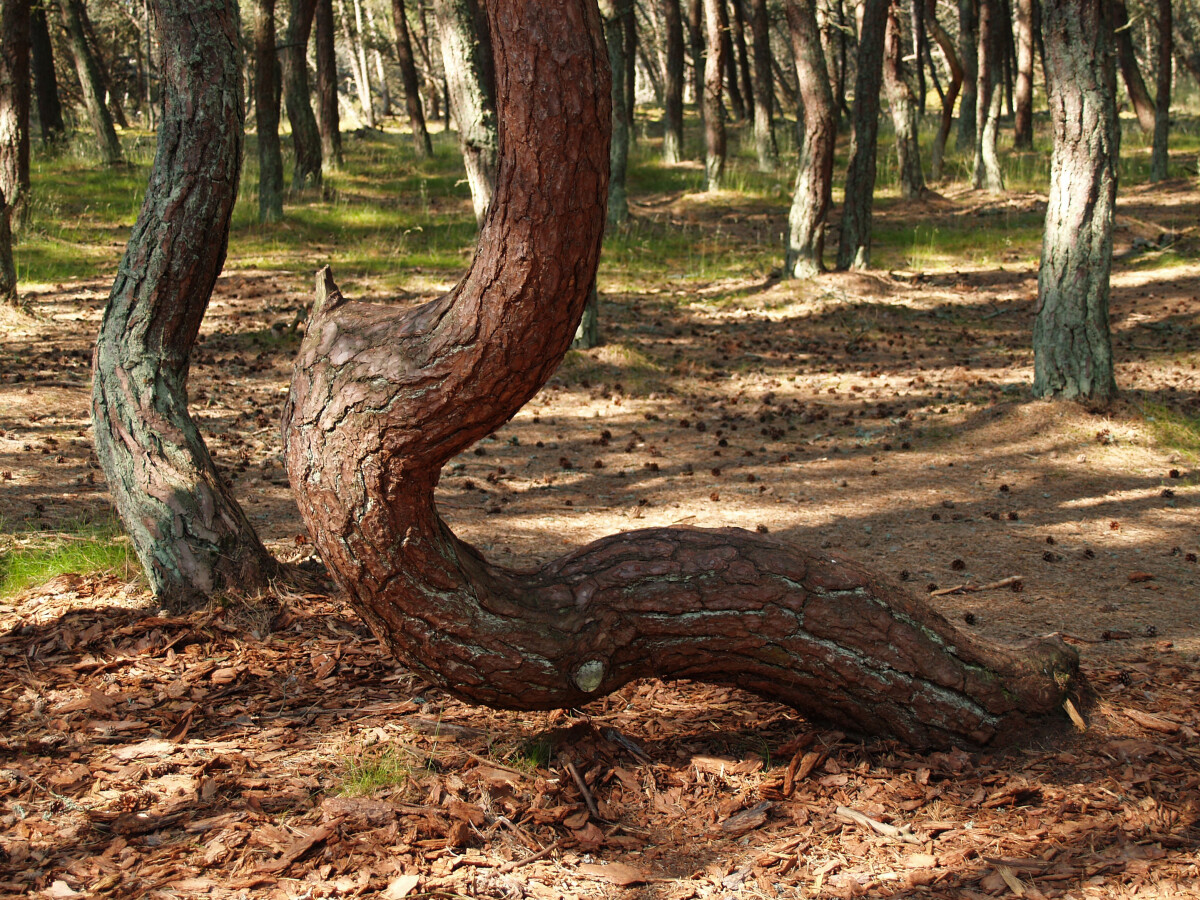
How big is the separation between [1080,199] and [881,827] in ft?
21.6

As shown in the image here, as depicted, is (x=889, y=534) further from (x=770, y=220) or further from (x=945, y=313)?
(x=770, y=220)

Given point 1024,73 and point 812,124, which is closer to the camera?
point 812,124

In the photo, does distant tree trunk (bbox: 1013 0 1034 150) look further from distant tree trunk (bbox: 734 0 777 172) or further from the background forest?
distant tree trunk (bbox: 734 0 777 172)

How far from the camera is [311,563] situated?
529cm

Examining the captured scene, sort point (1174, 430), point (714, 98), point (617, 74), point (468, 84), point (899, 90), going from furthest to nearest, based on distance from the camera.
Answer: point (714, 98) < point (899, 90) < point (617, 74) < point (468, 84) < point (1174, 430)

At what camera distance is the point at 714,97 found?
18281mm

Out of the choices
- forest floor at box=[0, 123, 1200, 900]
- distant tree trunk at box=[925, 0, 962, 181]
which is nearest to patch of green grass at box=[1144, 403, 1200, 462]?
forest floor at box=[0, 123, 1200, 900]

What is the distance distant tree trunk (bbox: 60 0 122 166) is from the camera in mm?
17328

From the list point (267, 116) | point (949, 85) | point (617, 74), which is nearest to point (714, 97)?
point (617, 74)

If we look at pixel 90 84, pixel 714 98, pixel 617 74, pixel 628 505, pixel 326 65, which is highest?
pixel 326 65

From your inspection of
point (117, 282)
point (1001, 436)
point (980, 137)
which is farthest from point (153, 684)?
point (980, 137)

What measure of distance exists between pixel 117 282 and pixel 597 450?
458 centimetres

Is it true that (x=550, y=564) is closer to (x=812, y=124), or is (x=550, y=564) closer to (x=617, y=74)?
(x=812, y=124)

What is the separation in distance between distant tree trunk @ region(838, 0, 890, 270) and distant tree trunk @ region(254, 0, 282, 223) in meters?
8.46
